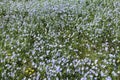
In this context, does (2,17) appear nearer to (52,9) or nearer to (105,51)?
(52,9)

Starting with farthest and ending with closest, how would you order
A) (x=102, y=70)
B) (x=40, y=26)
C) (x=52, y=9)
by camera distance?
(x=52, y=9), (x=40, y=26), (x=102, y=70)

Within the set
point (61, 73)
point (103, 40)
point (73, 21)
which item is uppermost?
point (73, 21)

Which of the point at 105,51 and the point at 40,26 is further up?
the point at 40,26

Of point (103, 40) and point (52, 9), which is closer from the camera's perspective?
point (103, 40)

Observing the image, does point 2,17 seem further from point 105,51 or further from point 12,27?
point 105,51

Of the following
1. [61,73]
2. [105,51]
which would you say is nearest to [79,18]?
[105,51]

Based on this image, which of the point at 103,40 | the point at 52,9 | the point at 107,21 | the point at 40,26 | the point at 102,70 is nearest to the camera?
the point at 102,70
